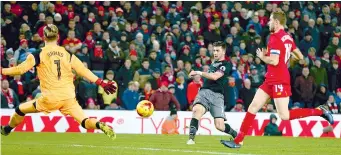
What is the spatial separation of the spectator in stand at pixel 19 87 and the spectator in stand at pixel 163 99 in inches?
150

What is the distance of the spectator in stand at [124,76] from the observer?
2668 cm

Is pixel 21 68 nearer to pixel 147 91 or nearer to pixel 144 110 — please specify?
pixel 144 110

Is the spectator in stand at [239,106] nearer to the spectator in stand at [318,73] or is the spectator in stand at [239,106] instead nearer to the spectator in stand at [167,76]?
the spectator in stand at [167,76]

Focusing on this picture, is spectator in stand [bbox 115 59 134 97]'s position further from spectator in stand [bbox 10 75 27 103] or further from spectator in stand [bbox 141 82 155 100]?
spectator in stand [bbox 10 75 27 103]

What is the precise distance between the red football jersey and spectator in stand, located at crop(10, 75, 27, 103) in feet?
40.7

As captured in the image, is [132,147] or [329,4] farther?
[329,4]

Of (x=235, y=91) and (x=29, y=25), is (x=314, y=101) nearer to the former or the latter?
(x=235, y=91)

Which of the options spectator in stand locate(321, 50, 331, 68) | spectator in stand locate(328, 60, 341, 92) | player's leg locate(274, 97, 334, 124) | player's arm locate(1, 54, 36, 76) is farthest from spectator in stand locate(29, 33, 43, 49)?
player's leg locate(274, 97, 334, 124)

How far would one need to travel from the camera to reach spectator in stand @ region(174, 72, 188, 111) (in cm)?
2680

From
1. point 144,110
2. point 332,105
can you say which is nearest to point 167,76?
point 332,105

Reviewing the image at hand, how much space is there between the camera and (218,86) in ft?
58.3

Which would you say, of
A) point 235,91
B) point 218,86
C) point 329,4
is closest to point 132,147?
point 218,86

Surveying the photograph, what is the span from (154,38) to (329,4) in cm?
768

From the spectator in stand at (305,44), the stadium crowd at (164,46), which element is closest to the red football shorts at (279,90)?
the stadium crowd at (164,46)
